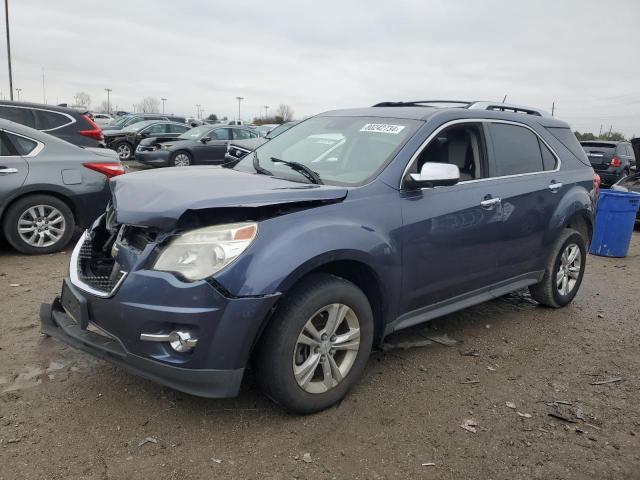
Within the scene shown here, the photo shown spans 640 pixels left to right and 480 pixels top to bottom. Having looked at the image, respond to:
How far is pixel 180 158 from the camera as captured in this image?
16.0 m

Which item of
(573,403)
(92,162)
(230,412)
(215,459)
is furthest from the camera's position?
(92,162)

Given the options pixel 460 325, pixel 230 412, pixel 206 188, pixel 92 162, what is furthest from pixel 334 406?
pixel 92 162

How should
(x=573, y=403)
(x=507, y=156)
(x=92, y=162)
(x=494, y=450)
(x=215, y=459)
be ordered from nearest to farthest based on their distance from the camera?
(x=215, y=459)
(x=494, y=450)
(x=573, y=403)
(x=507, y=156)
(x=92, y=162)

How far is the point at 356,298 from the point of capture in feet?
10.0

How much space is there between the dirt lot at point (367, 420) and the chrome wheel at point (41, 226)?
2125 mm

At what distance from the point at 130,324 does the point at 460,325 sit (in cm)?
289

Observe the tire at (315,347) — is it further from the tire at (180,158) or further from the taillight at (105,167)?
the tire at (180,158)

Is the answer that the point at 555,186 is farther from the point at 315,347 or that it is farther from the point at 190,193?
the point at 190,193

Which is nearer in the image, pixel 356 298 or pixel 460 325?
pixel 356 298

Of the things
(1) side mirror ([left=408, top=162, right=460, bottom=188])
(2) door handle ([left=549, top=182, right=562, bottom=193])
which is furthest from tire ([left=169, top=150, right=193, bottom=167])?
(1) side mirror ([left=408, top=162, right=460, bottom=188])

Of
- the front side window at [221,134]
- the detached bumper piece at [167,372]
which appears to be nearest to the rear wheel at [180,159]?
the front side window at [221,134]

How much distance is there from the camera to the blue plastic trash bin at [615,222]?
756cm

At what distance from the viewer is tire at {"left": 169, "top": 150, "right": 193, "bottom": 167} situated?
51.9 ft

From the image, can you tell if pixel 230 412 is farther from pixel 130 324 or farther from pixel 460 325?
pixel 460 325
